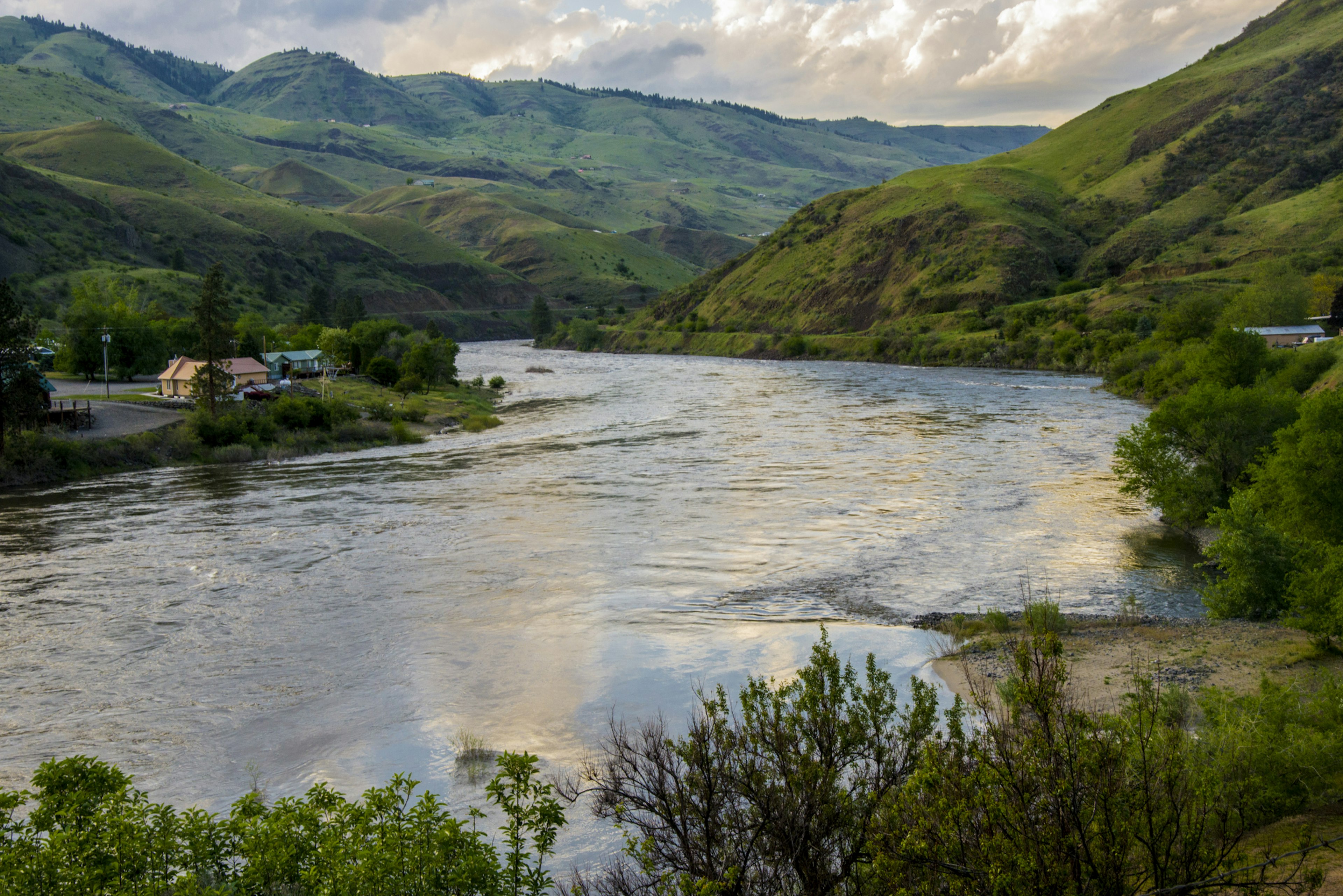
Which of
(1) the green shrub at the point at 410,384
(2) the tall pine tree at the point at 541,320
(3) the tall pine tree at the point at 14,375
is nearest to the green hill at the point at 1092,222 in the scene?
(2) the tall pine tree at the point at 541,320

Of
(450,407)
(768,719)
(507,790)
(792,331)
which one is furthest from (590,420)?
(792,331)

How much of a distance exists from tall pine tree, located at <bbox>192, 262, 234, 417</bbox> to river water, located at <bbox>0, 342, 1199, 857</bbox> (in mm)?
9177

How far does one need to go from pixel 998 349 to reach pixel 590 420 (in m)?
56.2

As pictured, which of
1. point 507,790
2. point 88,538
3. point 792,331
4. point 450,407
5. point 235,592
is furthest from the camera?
point 792,331

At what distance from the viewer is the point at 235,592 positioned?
26.7 m

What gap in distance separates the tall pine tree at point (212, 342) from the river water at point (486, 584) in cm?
918

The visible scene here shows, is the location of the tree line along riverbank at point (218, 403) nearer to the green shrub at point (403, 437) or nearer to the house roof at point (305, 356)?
the green shrub at point (403, 437)

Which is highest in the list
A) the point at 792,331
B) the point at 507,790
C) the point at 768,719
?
the point at 792,331

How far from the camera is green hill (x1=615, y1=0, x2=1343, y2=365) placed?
111 m

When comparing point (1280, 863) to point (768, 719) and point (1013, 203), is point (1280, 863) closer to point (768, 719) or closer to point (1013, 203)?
point (768, 719)

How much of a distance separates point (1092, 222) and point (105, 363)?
12573 cm

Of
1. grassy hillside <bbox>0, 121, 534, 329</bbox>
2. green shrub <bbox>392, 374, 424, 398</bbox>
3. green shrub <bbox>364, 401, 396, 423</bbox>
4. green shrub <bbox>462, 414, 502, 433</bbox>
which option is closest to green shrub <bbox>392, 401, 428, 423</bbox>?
green shrub <bbox>364, 401, 396, 423</bbox>

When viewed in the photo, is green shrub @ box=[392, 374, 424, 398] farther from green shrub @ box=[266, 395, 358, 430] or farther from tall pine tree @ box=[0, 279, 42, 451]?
tall pine tree @ box=[0, 279, 42, 451]

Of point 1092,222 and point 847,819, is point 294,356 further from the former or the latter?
point 1092,222
